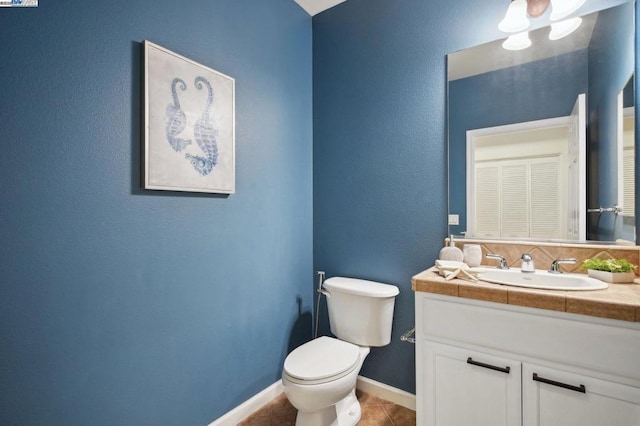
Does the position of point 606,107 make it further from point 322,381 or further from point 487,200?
point 322,381

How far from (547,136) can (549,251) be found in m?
0.58

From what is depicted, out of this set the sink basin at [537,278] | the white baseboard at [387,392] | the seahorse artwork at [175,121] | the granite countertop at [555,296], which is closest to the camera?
the granite countertop at [555,296]

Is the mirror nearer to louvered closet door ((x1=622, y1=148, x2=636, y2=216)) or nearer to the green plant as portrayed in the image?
louvered closet door ((x1=622, y1=148, x2=636, y2=216))

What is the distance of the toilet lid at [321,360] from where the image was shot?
4.69ft

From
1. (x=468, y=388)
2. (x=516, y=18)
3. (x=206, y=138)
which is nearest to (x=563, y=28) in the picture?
(x=516, y=18)

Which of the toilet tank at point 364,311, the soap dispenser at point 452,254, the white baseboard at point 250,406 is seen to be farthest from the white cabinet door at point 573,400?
the white baseboard at point 250,406

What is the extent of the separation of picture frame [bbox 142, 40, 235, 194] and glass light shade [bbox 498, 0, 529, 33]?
148 cm

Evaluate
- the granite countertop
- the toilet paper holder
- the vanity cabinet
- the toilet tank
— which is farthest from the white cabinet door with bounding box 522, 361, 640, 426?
the toilet tank

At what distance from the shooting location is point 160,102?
4.35 ft

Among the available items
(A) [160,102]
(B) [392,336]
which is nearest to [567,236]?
(B) [392,336]

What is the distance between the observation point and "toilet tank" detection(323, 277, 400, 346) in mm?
1784

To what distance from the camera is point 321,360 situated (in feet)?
5.05

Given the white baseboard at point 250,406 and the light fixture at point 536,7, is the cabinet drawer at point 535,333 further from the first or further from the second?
the light fixture at point 536,7

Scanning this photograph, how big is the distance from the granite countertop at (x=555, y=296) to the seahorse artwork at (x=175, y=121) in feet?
4.11
